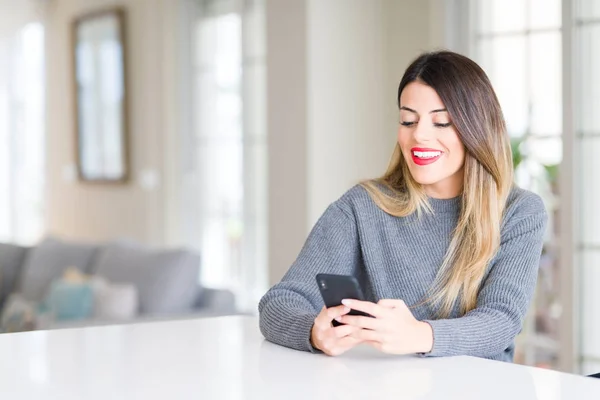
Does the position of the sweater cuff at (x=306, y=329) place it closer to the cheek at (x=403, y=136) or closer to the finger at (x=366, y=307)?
the finger at (x=366, y=307)

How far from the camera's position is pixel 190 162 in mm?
6285

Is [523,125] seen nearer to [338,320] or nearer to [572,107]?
[572,107]

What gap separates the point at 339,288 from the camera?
66.7 inches

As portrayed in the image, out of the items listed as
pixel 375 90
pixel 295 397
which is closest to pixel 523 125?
pixel 375 90

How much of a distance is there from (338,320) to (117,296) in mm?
2992

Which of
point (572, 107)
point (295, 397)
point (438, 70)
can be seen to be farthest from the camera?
point (572, 107)

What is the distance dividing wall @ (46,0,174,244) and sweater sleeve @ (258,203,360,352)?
168 inches

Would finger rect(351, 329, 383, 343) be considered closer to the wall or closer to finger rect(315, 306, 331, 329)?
finger rect(315, 306, 331, 329)

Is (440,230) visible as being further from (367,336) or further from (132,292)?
(132,292)

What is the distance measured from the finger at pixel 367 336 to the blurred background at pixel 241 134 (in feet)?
7.69

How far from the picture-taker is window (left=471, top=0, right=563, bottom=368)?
3951 millimetres

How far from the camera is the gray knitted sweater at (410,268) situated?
1.86 m

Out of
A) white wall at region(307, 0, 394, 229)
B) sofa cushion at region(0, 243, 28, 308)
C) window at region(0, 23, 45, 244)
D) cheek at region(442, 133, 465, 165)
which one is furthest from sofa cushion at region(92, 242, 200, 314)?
window at region(0, 23, 45, 244)

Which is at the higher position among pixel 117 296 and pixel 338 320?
pixel 338 320
